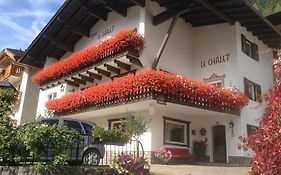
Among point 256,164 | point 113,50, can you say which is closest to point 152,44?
point 113,50

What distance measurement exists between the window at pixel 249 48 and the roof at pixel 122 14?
82 centimetres

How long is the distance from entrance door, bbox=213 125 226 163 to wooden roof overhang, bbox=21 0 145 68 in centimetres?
868

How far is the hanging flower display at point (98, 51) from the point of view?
58.8ft

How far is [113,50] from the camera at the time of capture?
18.5 m

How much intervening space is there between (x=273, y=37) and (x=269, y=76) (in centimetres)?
287

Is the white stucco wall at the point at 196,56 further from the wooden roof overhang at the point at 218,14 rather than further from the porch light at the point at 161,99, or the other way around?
the porch light at the point at 161,99

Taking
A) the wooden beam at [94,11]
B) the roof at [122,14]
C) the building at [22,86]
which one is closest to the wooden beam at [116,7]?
the roof at [122,14]

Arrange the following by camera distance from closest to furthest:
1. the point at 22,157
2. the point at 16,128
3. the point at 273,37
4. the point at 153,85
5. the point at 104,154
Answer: the point at 22,157, the point at 16,128, the point at 104,154, the point at 153,85, the point at 273,37

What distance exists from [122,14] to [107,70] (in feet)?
11.5

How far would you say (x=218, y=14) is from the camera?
63.9 ft

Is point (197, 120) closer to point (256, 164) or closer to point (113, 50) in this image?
point (113, 50)

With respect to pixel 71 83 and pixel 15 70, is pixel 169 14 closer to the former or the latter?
pixel 71 83

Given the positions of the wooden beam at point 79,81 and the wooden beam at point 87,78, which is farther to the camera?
the wooden beam at point 79,81

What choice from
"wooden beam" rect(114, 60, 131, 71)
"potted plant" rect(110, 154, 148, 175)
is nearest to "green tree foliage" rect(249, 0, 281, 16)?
"wooden beam" rect(114, 60, 131, 71)
